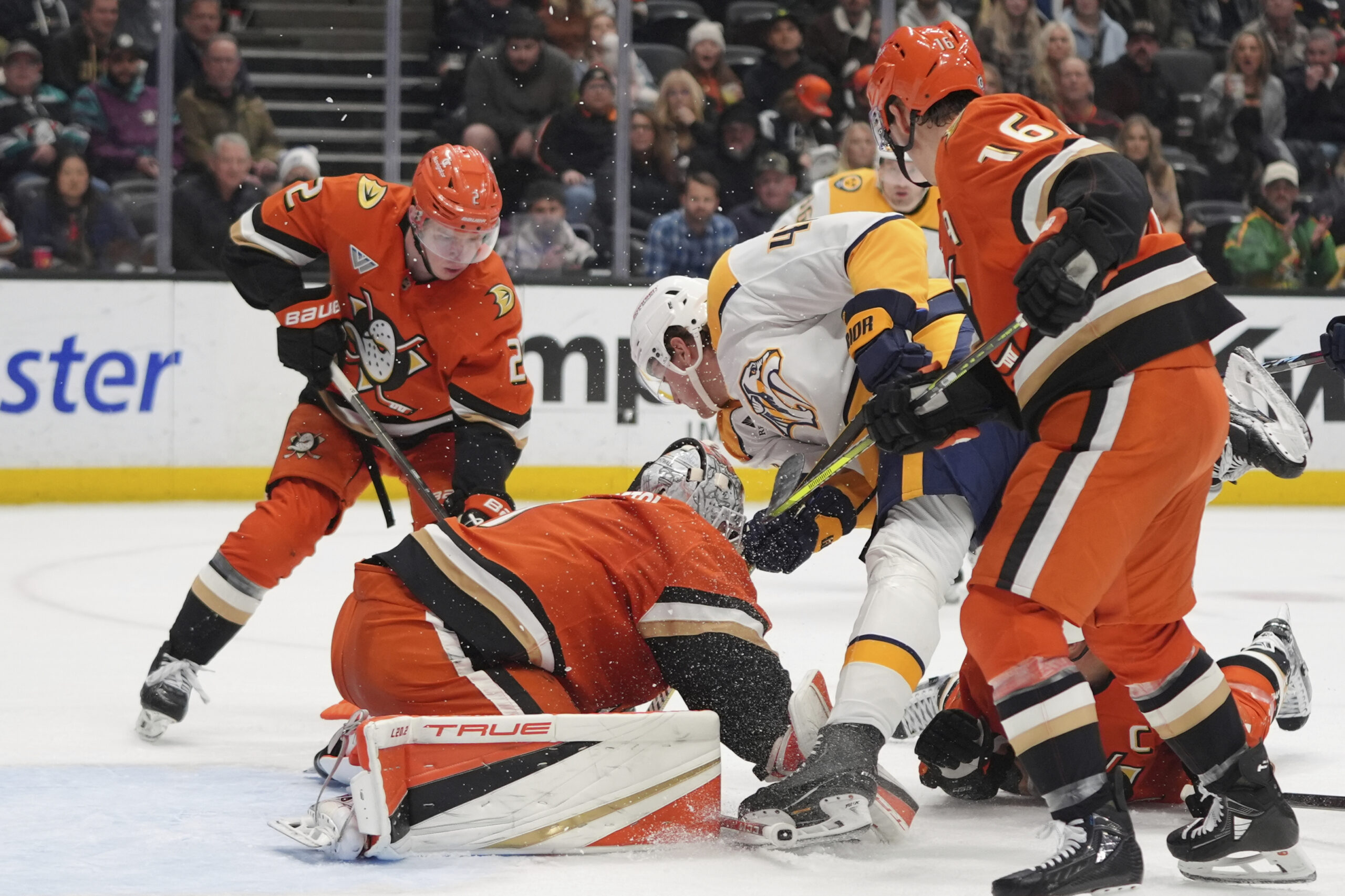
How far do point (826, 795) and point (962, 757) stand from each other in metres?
0.44

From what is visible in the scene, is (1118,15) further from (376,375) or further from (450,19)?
(376,375)

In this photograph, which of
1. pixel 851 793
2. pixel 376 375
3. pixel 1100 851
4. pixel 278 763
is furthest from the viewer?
pixel 376 375

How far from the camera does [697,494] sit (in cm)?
255

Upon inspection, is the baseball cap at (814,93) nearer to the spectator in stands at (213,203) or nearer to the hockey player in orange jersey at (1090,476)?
the spectator in stands at (213,203)

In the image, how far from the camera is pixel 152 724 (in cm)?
309

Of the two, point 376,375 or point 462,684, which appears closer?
point 462,684

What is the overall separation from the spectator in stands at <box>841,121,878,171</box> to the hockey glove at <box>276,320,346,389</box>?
157 inches

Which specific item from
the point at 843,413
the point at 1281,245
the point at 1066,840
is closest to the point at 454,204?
the point at 843,413

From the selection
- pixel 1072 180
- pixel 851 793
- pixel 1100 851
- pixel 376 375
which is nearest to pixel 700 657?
pixel 851 793

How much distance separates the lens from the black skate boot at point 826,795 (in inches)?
Answer: 88.8

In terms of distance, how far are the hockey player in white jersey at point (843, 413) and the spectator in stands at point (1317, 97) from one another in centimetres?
549

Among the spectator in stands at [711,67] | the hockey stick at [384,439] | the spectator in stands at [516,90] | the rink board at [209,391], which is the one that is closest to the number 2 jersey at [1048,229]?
the hockey stick at [384,439]

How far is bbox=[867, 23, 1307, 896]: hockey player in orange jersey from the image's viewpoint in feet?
6.85

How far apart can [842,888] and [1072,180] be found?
0.95 m
